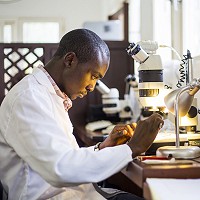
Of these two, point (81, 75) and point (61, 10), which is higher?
point (61, 10)

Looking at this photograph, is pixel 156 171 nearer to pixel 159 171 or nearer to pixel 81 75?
pixel 159 171

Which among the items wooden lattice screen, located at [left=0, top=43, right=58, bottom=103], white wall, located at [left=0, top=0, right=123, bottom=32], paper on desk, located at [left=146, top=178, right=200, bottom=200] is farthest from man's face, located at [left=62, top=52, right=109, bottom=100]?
white wall, located at [left=0, top=0, right=123, bottom=32]

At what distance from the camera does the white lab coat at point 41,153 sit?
4.05ft

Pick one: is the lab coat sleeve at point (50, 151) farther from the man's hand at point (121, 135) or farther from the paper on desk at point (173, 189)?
the man's hand at point (121, 135)

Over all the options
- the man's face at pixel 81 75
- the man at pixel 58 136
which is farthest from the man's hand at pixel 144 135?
the man's face at pixel 81 75

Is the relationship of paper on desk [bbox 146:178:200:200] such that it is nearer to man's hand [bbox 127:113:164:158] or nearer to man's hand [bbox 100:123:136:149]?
man's hand [bbox 127:113:164:158]

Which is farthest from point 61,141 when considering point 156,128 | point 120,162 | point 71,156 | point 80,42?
point 80,42

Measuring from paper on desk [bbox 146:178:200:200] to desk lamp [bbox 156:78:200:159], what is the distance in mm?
268

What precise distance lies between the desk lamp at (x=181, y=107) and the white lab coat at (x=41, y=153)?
246 millimetres

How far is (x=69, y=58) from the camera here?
1.51 meters

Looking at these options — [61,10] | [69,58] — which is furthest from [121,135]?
[61,10]

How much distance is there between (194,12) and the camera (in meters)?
2.68

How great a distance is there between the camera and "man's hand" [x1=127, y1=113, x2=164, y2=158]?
136cm

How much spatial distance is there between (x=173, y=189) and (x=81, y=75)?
1.78ft
